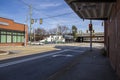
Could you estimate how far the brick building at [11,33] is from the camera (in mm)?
44994

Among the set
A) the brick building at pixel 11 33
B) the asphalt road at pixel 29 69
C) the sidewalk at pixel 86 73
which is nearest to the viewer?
the sidewalk at pixel 86 73

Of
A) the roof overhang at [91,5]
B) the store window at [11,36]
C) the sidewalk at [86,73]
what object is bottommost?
the sidewalk at [86,73]

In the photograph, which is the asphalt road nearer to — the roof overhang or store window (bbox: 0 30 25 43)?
the roof overhang

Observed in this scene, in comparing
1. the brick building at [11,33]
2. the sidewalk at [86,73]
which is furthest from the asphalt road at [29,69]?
the brick building at [11,33]

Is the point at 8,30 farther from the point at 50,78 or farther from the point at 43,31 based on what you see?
the point at 43,31

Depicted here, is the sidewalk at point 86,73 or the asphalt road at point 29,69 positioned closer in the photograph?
the sidewalk at point 86,73

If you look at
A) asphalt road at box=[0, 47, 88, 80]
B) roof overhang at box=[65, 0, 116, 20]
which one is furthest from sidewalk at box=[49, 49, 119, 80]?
roof overhang at box=[65, 0, 116, 20]

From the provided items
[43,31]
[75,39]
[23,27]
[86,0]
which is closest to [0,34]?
[23,27]

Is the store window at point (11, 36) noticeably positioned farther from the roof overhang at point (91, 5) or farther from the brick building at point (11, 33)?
the roof overhang at point (91, 5)

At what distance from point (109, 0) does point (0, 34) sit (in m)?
36.4

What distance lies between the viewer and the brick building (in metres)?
45.0

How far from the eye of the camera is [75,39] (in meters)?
128

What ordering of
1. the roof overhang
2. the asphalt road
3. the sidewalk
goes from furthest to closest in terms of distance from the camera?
the roof overhang → the asphalt road → the sidewalk

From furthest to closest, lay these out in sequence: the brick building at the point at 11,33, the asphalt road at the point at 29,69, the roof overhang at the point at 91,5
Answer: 1. the brick building at the point at 11,33
2. the roof overhang at the point at 91,5
3. the asphalt road at the point at 29,69
